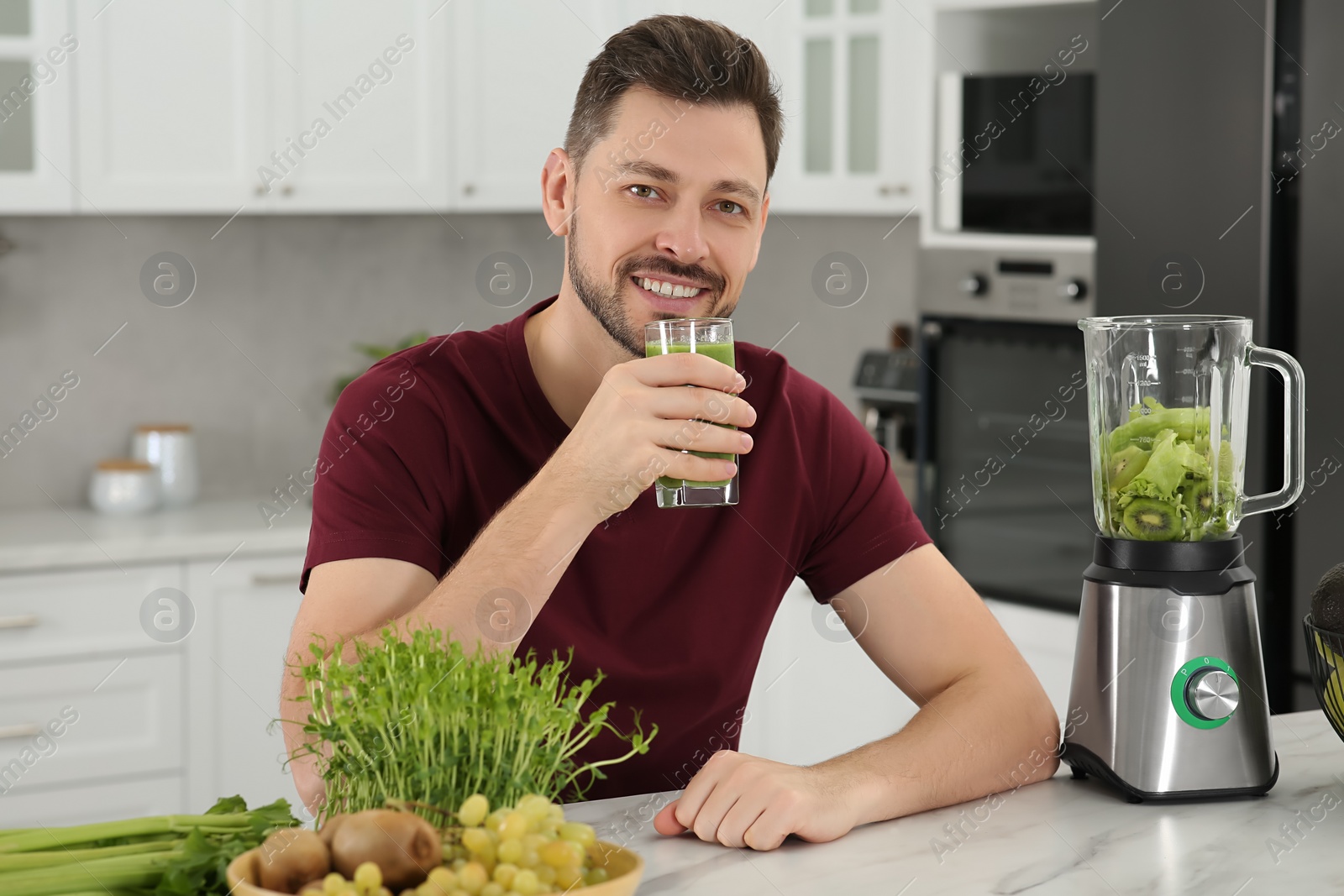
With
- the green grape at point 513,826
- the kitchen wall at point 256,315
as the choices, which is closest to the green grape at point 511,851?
the green grape at point 513,826

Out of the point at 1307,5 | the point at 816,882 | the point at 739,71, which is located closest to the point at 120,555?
the point at 739,71

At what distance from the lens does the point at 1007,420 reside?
Answer: 3.03 m

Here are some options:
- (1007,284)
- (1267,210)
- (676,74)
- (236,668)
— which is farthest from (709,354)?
(236,668)

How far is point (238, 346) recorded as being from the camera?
11.5 ft

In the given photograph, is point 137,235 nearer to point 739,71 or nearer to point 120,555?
point 120,555

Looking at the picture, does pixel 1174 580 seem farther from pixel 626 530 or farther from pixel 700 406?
pixel 626 530

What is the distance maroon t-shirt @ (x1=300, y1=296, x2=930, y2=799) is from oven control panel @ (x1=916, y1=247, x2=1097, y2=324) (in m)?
1.27

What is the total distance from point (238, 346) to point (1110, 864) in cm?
288

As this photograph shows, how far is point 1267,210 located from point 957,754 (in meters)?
1.46

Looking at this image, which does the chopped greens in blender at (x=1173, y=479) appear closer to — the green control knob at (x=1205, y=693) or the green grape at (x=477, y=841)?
the green control knob at (x=1205, y=693)

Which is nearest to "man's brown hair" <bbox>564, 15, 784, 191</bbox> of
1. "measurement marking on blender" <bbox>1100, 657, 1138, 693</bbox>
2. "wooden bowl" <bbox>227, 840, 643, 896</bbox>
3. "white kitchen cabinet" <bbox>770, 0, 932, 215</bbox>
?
"measurement marking on blender" <bbox>1100, 657, 1138, 693</bbox>

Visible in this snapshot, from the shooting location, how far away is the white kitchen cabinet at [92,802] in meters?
2.82

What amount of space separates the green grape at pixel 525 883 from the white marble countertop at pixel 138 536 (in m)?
2.33

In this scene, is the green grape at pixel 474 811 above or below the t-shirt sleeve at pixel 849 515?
below
